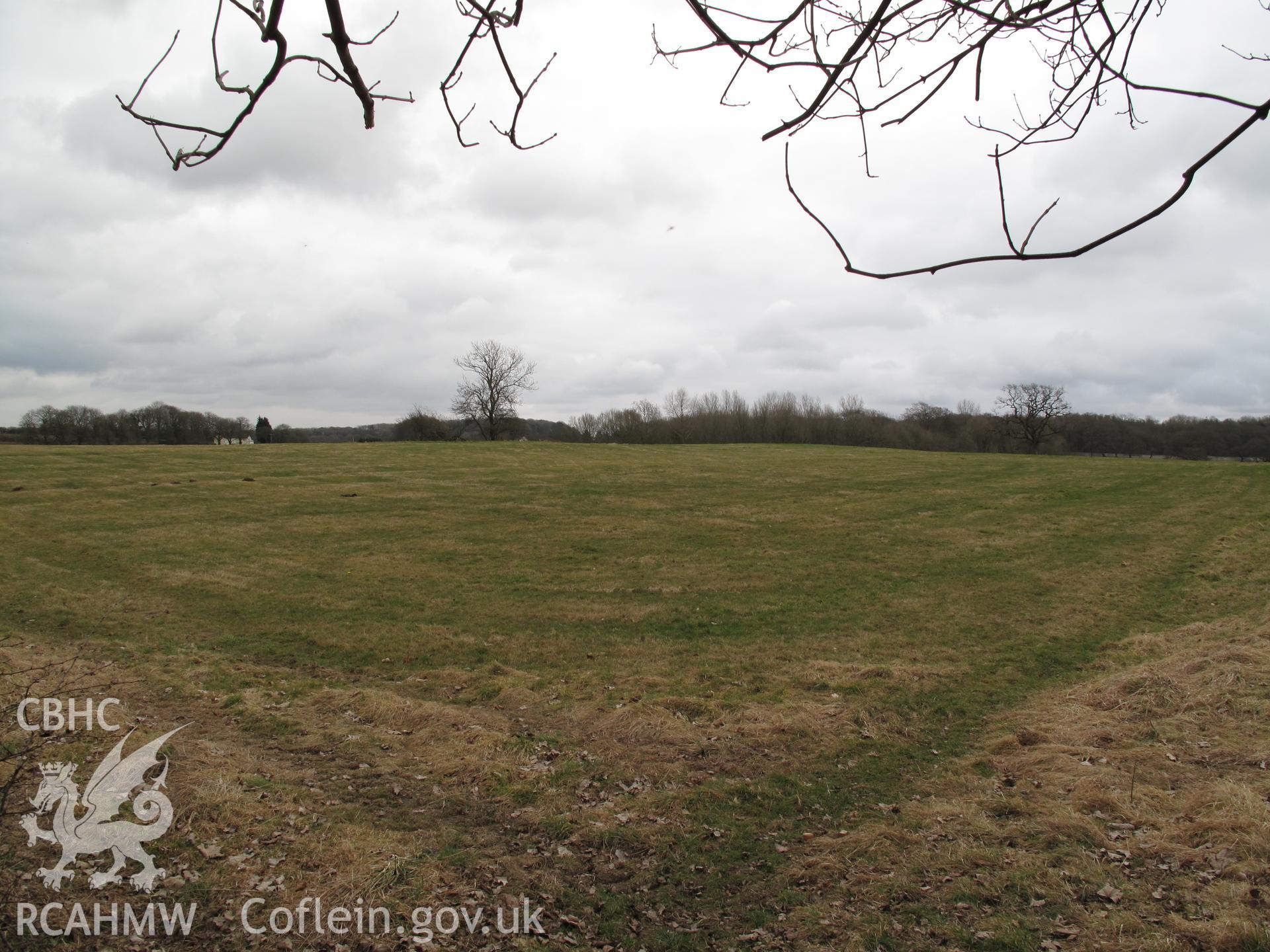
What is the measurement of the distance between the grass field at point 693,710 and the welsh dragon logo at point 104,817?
0.51 feet

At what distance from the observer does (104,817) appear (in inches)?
168

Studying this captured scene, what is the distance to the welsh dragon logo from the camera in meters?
3.83

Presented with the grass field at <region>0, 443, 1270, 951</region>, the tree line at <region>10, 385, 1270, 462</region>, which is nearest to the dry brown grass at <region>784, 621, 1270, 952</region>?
the grass field at <region>0, 443, 1270, 951</region>

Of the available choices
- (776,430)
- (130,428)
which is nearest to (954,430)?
(776,430)

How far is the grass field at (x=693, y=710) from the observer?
4078mm

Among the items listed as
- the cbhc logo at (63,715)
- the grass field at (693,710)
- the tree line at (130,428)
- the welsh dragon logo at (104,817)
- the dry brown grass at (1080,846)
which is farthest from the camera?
the tree line at (130,428)

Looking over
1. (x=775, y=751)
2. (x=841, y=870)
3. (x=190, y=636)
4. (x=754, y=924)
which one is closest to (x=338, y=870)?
(x=754, y=924)

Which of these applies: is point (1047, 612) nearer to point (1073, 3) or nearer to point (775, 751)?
point (775, 751)

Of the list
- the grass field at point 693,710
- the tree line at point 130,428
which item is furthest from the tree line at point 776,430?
the grass field at point 693,710

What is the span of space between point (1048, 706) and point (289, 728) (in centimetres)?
730

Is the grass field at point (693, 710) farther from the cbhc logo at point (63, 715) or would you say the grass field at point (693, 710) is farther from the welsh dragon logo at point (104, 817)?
the cbhc logo at point (63, 715)

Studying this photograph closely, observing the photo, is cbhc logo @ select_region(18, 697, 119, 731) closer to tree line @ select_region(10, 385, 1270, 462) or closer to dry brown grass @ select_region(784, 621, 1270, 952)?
dry brown grass @ select_region(784, 621, 1270, 952)

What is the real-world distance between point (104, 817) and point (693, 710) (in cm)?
471

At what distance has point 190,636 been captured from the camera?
9.12 metres
